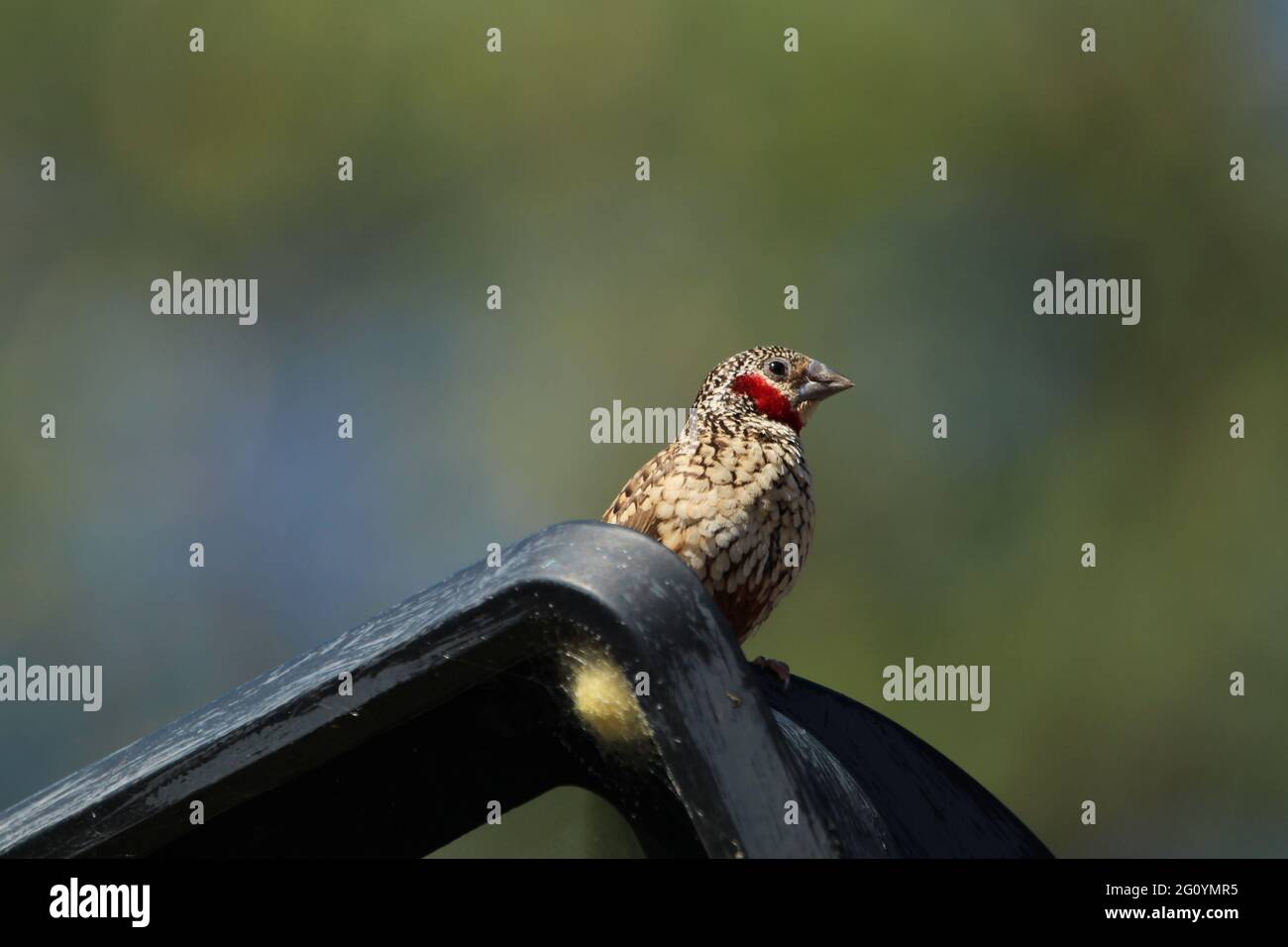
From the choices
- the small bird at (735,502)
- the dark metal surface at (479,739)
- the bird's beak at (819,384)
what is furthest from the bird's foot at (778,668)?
the dark metal surface at (479,739)

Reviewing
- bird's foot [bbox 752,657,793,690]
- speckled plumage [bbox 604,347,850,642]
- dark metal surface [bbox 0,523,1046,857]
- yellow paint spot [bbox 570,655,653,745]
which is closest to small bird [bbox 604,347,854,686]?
speckled plumage [bbox 604,347,850,642]

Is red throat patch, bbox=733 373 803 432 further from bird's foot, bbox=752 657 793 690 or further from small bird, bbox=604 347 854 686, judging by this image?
bird's foot, bbox=752 657 793 690

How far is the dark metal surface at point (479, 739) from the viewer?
6.63 feet

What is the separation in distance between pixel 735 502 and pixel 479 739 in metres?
2.66

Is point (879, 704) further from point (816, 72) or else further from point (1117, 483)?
point (816, 72)

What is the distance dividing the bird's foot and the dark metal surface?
1.67m

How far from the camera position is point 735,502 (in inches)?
193

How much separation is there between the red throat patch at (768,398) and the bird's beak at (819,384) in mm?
59

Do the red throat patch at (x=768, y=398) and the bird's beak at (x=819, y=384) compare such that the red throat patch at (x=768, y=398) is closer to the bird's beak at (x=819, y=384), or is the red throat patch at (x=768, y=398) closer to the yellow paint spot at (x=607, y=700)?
the bird's beak at (x=819, y=384)

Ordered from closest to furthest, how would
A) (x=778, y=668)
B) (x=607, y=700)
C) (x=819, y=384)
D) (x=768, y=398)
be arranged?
(x=607, y=700) → (x=778, y=668) → (x=768, y=398) → (x=819, y=384)

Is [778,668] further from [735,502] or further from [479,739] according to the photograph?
[479,739]

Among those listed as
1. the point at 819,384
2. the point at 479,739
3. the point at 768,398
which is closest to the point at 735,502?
the point at 768,398
